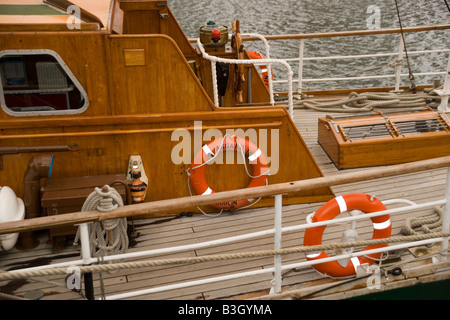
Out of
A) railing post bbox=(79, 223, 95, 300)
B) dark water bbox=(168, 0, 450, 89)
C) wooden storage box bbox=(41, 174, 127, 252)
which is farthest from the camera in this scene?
dark water bbox=(168, 0, 450, 89)

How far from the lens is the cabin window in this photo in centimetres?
468

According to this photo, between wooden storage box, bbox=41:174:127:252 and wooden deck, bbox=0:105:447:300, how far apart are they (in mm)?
206

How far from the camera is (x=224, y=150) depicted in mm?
5293

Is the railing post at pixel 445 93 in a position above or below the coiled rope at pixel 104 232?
above

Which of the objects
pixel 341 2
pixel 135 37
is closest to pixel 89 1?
pixel 135 37

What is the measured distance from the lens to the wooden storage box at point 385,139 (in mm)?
6207

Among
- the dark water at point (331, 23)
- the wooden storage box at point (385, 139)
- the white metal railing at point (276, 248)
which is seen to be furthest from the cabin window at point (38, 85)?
the dark water at point (331, 23)

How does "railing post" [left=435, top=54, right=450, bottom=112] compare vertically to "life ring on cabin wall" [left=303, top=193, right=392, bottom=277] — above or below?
above

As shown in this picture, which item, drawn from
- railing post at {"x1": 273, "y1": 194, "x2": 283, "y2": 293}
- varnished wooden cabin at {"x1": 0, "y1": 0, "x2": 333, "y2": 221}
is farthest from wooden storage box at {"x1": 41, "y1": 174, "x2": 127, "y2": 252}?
railing post at {"x1": 273, "y1": 194, "x2": 283, "y2": 293}

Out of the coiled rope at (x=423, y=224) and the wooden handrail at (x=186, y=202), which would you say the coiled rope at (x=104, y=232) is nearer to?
the wooden handrail at (x=186, y=202)

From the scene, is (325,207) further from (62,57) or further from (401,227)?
(62,57)

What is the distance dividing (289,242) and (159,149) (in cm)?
160

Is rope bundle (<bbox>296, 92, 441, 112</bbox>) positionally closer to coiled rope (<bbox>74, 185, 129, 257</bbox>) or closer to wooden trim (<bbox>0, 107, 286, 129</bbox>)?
wooden trim (<bbox>0, 107, 286, 129</bbox>)

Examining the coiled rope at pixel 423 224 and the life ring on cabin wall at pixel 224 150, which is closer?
the coiled rope at pixel 423 224
